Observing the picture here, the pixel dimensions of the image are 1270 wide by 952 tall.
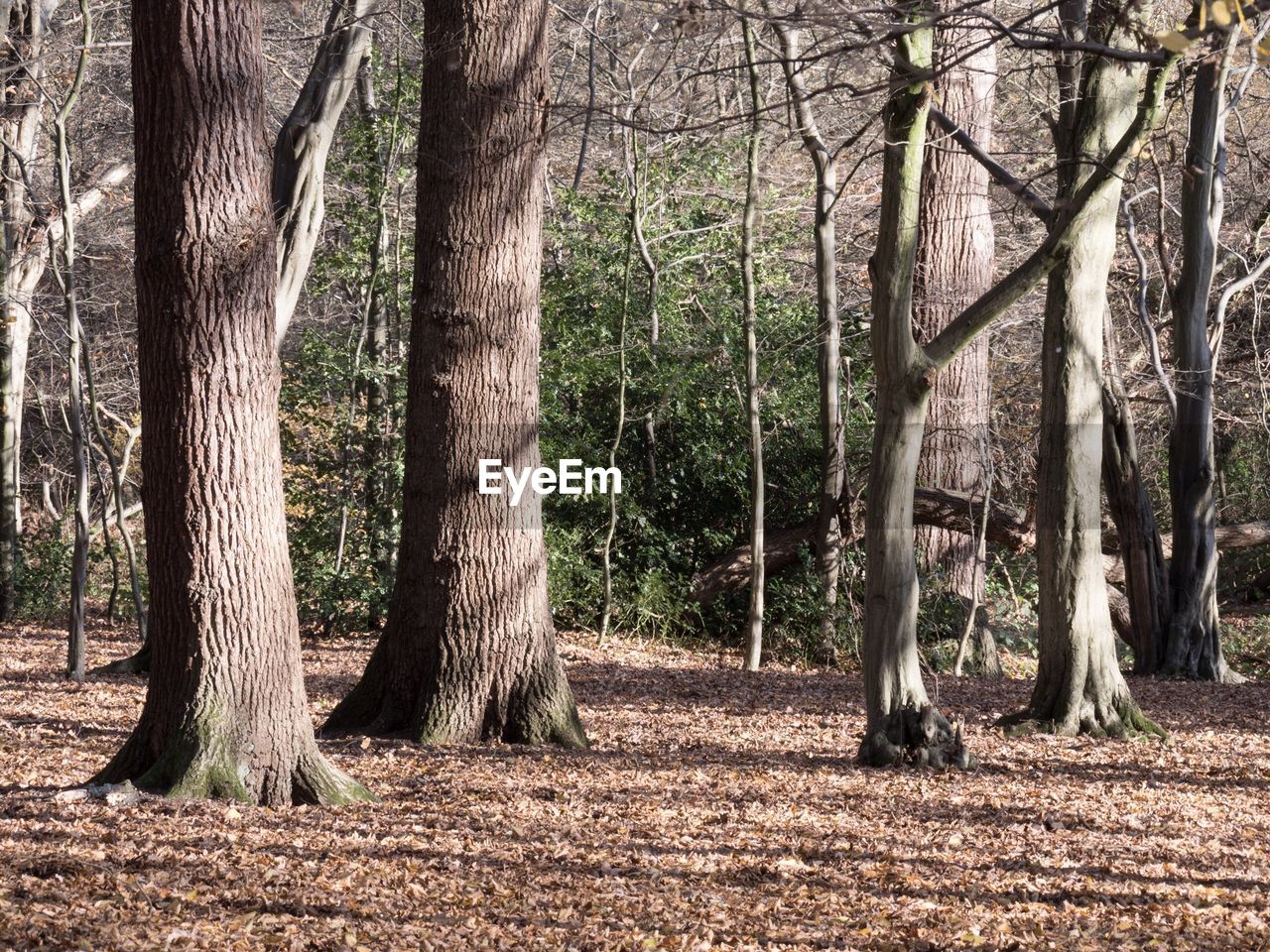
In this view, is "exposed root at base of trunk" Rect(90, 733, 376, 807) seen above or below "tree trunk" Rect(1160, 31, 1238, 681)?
below

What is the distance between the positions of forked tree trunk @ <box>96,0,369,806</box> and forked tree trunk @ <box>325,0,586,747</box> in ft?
5.64

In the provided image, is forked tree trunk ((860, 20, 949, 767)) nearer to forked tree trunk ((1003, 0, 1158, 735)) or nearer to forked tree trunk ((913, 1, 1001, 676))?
forked tree trunk ((1003, 0, 1158, 735))

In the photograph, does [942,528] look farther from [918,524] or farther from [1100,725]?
[1100,725]

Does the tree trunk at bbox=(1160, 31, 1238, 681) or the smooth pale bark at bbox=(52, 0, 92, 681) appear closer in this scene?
the smooth pale bark at bbox=(52, 0, 92, 681)

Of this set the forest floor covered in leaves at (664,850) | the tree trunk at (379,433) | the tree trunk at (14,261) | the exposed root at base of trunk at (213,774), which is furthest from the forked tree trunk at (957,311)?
the tree trunk at (14,261)

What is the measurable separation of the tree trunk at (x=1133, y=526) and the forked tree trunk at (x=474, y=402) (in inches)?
203

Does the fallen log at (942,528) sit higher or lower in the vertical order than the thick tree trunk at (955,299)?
lower

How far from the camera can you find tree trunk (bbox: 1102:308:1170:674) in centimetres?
1037

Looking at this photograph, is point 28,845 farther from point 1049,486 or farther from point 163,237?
point 1049,486

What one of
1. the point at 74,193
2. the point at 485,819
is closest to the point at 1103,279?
the point at 485,819

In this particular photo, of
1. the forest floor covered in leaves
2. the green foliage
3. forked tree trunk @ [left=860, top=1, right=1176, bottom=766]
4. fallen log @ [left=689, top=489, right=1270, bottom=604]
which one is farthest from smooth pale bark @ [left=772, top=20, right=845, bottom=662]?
the forest floor covered in leaves

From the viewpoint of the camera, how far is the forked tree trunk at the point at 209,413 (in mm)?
5145

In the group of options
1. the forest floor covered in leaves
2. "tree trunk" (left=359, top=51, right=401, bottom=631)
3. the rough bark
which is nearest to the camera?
the forest floor covered in leaves

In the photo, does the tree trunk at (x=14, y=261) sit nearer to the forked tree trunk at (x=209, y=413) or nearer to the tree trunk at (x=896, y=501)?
the forked tree trunk at (x=209, y=413)
